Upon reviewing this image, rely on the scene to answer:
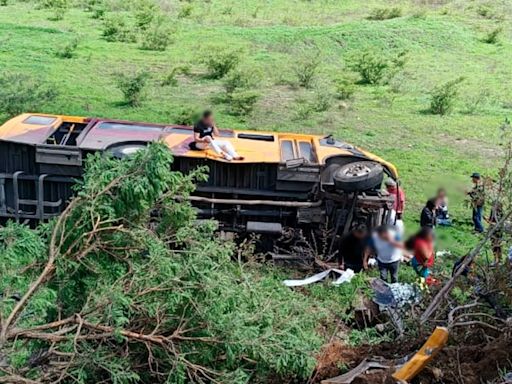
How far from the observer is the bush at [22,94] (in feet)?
51.8

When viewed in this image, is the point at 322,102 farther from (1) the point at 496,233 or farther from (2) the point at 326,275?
(1) the point at 496,233

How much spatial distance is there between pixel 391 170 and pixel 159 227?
479 cm

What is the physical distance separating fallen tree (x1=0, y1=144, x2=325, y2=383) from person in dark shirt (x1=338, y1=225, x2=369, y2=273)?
3972mm

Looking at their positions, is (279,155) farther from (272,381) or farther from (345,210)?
(272,381)

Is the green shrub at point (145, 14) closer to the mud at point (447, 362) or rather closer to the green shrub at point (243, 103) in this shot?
the green shrub at point (243, 103)

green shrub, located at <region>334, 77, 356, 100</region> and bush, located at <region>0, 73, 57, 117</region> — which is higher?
bush, located at <region>0, 73, 57, 117</region>

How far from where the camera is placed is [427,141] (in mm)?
17062

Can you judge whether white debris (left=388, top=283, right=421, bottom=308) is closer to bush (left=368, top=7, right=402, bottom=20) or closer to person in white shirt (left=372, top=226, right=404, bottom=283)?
person in white shirt (left=372, top=226, right=404, bottom=283)

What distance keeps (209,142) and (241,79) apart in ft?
28.8

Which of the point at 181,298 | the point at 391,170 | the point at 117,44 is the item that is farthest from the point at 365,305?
the point at 117,44

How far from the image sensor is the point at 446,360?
669cm

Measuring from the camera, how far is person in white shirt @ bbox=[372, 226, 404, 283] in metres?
9.95

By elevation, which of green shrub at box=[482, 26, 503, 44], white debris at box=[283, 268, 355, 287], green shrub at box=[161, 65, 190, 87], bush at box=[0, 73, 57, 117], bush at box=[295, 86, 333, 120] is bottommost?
white debris at box=[283, 268, 355, 287]

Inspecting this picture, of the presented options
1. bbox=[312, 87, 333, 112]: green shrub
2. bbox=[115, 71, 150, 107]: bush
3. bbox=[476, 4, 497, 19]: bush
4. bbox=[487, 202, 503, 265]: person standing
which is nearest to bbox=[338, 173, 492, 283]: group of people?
bbox=[487, 202, 503, 265]: person standing
